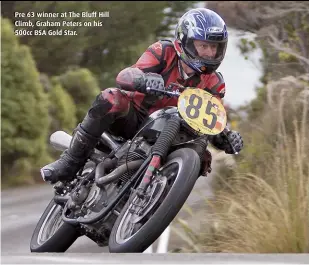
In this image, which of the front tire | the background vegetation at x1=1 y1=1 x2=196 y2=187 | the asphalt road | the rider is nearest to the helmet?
the rider

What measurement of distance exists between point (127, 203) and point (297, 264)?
175 centimetres

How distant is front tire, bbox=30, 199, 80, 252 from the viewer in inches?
302

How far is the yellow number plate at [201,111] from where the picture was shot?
6473 millimetres

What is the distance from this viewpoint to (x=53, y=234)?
7.77m

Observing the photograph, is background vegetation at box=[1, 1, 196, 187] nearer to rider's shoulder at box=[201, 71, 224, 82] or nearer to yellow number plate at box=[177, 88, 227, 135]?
rider's shoulder at box=[201, 71, 224, 82]

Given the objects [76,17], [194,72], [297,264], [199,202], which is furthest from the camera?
[76,17]

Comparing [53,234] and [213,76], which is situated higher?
[213,76]

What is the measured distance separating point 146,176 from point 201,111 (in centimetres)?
63

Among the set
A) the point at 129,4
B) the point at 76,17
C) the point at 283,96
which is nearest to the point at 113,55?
the point at 129,4

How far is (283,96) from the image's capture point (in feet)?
29.0

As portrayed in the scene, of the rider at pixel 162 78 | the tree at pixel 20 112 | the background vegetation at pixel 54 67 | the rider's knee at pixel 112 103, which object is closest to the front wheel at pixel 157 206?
the rider at pixel 162 78

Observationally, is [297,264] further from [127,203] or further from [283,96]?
[283,96]

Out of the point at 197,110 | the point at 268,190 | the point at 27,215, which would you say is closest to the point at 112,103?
the point at 197,110

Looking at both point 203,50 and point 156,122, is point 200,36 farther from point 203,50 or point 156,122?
point 156,122
